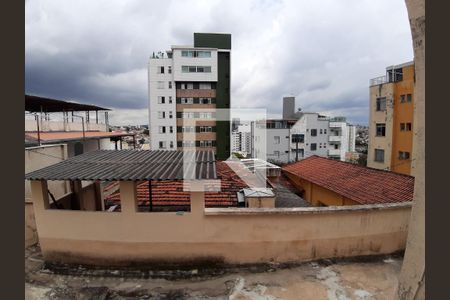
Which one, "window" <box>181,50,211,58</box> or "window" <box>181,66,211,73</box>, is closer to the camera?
"window" <box>181,50,211,58</box>

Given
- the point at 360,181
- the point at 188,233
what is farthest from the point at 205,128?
the point at 188,233

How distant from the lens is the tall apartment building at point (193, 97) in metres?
34.3

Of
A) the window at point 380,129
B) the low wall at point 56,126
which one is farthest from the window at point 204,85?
the window at point 380,129

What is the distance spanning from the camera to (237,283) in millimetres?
5312

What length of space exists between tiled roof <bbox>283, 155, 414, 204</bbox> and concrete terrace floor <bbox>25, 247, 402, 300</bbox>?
12.2 ft

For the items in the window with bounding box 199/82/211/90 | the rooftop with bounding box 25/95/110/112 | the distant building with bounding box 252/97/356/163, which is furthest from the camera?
the distant building with bounding box 252/97/356/163

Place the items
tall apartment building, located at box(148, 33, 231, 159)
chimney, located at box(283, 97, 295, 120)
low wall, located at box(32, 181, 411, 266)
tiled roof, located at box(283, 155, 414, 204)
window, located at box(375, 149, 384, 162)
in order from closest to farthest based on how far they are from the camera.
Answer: low wall, located at box(32, 181, 411, 266) < tiled roof, located at box(283, 155, 414, 204) < window, located at box(375, 149, 384, 162) < tall apartment building, located at box(148, 33, 231, 159) < chimney, located at box(283, 97, 295, 120)

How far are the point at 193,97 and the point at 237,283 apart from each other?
3198 cm

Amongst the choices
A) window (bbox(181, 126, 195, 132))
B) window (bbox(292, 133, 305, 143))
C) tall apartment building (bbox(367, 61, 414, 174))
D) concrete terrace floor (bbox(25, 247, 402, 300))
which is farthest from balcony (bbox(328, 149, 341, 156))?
concrete terrace floor (bbox(25, 247, 402, 300))

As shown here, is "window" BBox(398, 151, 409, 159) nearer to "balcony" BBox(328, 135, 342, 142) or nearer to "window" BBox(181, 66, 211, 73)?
"balcony" BBox(328, 135, 342, 142)

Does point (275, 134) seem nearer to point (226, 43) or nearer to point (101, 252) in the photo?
point (226, 43)

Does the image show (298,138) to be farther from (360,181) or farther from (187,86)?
(360,181)

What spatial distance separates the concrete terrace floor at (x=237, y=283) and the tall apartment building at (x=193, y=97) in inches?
1170

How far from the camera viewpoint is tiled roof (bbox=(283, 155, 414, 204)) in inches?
363
